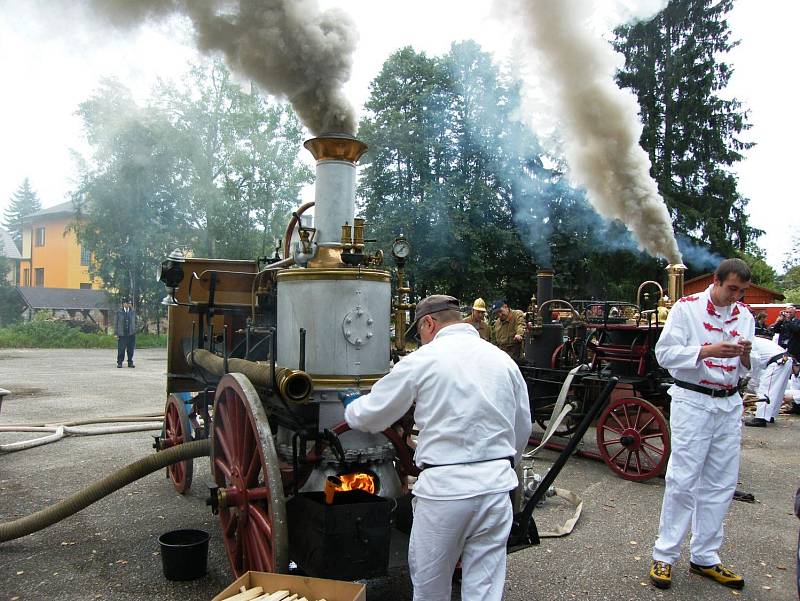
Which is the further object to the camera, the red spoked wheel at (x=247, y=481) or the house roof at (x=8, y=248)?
the house roof at (x=8, y=248)

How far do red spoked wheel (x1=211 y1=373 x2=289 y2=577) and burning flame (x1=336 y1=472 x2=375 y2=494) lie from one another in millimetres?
430

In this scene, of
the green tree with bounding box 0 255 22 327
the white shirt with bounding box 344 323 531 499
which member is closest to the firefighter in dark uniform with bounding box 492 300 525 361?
the white shirt with bounding box 344 323 531 499

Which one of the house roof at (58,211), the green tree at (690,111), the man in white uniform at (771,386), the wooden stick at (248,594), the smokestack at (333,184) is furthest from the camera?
the house roof at (58,211)

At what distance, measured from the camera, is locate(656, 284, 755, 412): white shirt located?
147 inches

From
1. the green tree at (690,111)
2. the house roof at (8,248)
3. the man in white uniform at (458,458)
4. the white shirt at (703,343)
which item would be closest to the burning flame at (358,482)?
the man in white uniform at (458,458)

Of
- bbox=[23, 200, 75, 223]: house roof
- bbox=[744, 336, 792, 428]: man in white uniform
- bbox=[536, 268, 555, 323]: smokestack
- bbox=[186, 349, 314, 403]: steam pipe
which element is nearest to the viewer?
bbox=[186, 349, 314, 403]: steam pipe

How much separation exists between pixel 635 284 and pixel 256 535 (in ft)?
63.7

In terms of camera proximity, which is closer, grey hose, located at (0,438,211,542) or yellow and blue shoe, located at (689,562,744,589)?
yellow and blue shoe, located at (689,562,744,589)

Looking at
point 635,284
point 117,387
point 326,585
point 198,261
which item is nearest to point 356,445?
point 326,585

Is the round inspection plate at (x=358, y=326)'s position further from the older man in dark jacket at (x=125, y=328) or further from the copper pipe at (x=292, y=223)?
the older man in dark jacket at (x=125, y=328)

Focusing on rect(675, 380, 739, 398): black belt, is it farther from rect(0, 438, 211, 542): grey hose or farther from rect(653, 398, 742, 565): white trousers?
rect(0, 438, 211, 542): grey hose

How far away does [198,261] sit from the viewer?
588 centimetres

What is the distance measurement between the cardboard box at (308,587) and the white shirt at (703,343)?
2295 millimetres

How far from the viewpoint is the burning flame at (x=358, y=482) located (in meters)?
3.41
